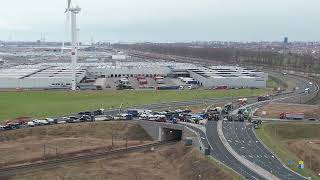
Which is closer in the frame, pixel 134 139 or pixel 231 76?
pixel 134 139

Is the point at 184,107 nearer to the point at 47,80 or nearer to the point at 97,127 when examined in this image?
the point at 97,127

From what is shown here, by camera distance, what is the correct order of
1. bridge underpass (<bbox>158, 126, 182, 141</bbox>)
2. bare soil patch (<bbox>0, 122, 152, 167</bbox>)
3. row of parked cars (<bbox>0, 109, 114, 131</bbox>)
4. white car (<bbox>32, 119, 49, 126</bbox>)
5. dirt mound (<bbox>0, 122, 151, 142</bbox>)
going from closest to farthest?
1. bare soil patch (<bbox>0, 122, 152, 167</bbox>)
2. dirt mound (<bbox>0, 122, 151, 142</bbox>)
3. bridge underpass (<bbox>158, 126, 182, 141</bbox>)
4. row of parked cars (<bbox>0, 109, 114, 131</bbox>)
5. white car (<bbox>32, 119, 49, 126</bbox>)

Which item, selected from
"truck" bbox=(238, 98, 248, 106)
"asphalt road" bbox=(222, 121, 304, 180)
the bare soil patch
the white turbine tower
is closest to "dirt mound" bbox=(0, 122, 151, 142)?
the bare soil patch

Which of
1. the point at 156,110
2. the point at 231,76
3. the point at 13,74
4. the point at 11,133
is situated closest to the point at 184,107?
the point at 156,110

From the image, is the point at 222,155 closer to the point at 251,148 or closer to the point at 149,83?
the point at 251,148

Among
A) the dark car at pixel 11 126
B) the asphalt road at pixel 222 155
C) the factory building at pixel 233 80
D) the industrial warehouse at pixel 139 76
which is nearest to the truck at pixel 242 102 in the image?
the asphalt road at pixel 222 155

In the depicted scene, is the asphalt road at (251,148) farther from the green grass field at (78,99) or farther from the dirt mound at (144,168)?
the green grass field at (78,99)

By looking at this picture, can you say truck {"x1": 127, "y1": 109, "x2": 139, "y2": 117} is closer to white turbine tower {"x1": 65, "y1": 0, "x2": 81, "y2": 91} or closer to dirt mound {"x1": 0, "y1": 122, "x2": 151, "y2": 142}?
dirt mound {"x1": 0, "y1": 122, "x2": 151, "y2": 142}
